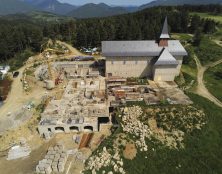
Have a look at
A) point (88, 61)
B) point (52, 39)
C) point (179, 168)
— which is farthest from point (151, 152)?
point (52, 39)

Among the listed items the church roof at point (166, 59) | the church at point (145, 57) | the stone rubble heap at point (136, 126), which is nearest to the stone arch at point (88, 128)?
the stone rubble heap at point (136, 126)

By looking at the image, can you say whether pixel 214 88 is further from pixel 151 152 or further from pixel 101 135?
pixel 101 135

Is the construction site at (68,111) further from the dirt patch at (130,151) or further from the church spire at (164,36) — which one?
the church spire at (164,36)

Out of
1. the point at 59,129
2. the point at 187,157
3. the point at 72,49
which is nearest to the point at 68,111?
the point at 59,129

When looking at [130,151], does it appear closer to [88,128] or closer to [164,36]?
A: [88,128]

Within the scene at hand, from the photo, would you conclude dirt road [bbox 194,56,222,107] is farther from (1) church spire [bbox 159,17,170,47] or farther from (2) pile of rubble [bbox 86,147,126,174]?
(2) pile of rubble [bbox 86,147,126,174]

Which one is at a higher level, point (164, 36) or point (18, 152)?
point (164, 36)

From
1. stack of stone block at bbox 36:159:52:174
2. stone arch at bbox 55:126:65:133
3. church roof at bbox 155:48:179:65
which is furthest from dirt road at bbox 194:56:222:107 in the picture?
stack of stone block at bbox 36:159:52:174
